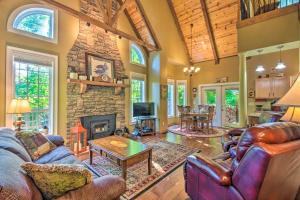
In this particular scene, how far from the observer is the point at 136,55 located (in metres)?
6.67

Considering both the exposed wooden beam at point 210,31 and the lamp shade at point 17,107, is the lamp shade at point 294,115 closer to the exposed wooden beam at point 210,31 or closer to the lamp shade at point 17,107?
the lamp shade at point 17,107

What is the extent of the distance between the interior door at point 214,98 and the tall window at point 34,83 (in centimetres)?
703

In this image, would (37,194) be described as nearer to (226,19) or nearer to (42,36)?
(42,36)

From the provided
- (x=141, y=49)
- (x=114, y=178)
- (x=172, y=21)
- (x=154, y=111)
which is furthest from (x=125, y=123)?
(x=172, y=21)

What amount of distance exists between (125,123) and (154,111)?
136cm

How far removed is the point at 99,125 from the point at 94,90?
111 cm

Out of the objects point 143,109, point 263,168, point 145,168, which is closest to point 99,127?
point 143,109

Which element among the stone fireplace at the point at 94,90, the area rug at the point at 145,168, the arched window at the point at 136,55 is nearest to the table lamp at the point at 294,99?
the area rug at the point at 145,168

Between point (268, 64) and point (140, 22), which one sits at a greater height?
point (140, 22)

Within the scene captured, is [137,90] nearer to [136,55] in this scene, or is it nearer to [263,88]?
[136,55]

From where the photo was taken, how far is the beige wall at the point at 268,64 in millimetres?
5848

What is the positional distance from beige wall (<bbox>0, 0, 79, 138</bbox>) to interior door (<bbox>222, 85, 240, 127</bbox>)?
22.4 feet

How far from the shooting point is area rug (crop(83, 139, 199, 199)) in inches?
102

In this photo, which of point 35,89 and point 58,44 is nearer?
point 35,89
